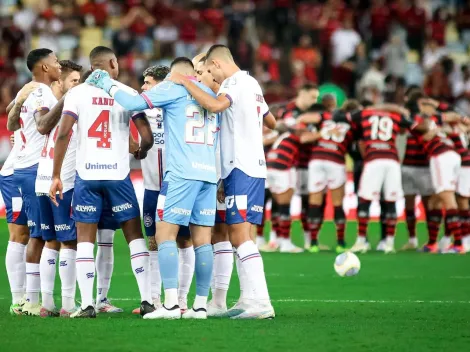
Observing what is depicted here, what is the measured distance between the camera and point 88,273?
31.3ft

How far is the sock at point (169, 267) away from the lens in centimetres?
930

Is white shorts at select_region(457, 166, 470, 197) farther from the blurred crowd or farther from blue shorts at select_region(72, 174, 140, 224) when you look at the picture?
blue shorts at select_region(72, 174, 140, 224)

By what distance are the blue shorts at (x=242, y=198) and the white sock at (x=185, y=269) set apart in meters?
0.77

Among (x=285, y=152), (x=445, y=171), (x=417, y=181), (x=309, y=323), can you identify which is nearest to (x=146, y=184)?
(x=309, y=323)

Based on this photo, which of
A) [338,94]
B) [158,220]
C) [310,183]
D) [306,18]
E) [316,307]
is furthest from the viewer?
[306,18]

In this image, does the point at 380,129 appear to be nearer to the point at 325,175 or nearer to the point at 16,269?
the point at 325,175

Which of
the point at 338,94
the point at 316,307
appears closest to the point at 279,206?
the point at 316,307

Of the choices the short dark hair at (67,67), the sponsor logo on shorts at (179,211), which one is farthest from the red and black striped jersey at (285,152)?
the sponsor logo on shorts at (179,211)

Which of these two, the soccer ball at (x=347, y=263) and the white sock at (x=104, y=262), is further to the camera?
the soccer ball at (x=347, y=263)

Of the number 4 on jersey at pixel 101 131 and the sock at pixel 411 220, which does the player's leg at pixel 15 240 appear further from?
the sock at pixel 411 220

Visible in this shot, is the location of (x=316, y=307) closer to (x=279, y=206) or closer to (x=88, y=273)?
(x=88, y=273)

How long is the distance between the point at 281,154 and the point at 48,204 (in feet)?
27.2

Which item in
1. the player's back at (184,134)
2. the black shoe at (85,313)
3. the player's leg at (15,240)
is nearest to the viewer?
the player's back at (184,134)

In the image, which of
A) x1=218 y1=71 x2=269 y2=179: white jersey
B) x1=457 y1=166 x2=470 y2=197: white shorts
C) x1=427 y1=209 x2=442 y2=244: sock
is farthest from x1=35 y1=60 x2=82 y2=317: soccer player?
x1=457 y1=166 x2=470 y2=197: white shorts
